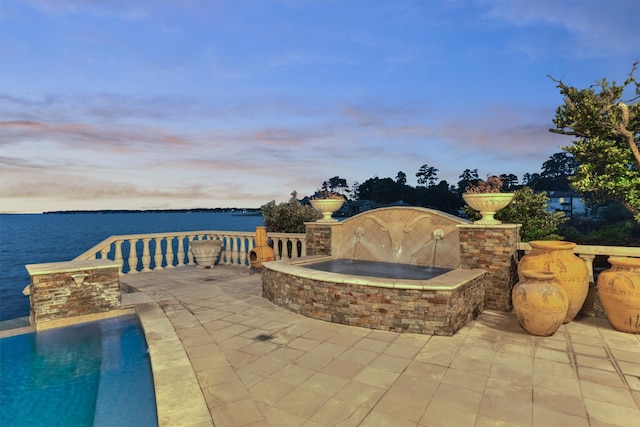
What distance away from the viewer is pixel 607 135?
33.1 feet

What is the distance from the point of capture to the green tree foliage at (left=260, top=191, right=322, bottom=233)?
11.0m

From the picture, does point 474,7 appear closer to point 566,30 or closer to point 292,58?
point 566,30

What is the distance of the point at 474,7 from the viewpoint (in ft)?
26.5

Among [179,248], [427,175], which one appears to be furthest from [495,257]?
[427,175]

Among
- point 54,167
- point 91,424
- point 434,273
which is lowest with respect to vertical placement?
point 91,424

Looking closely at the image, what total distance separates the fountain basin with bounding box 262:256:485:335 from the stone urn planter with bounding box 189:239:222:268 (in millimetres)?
5385

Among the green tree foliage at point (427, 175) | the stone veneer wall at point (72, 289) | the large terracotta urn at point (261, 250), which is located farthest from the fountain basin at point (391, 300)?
the green tree foliage at point (427, 175)

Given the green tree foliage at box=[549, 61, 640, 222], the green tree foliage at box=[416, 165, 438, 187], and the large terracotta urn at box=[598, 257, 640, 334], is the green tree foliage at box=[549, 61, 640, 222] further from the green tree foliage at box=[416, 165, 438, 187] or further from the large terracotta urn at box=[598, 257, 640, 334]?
the green tree foliage at box=[416, 165, 438, 187]

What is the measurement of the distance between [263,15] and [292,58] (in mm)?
1971

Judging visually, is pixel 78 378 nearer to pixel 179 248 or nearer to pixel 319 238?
pixel 319 238

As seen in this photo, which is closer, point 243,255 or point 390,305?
point 390,305

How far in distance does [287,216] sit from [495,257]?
6.76 meters

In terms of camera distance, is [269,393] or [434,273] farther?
[434,273]

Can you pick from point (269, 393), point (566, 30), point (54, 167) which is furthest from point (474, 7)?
point (54, 167)
